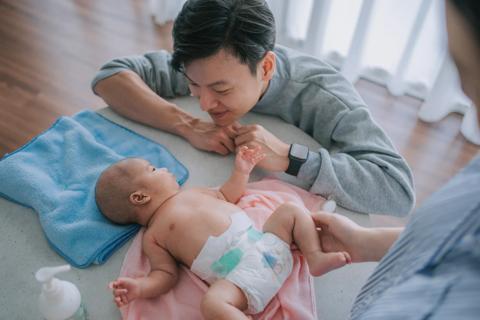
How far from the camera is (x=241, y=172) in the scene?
1.11 meters

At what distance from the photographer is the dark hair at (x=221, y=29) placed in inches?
39.5

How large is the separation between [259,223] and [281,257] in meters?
0.15

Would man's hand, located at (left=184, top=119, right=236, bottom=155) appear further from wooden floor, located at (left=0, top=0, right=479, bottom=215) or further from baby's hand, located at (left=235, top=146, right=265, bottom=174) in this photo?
wooden floor, located at (left=0, top=0, right=479, bottom=215)

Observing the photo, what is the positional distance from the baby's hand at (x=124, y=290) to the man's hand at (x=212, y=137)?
52cm

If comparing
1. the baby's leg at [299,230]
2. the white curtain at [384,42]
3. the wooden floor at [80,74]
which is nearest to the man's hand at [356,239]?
the baby's leg at [299,230]

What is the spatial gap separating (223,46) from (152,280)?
60 cm

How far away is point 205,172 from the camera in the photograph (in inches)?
49.4

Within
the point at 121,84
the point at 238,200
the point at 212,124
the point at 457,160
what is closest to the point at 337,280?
the point at 238,200

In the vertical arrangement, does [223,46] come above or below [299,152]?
above

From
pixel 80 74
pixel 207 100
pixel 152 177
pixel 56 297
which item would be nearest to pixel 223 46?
pixel 207 100

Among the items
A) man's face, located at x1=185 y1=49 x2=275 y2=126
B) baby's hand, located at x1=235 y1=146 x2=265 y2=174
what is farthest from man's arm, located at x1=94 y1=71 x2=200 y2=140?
baby's hand, located at x1=235 y1=146 x2=265 y2=174

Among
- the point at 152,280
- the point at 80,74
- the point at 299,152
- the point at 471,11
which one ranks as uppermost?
the point at 471,11

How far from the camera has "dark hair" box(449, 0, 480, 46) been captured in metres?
0.37

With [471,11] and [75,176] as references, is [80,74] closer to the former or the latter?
[75,176]
